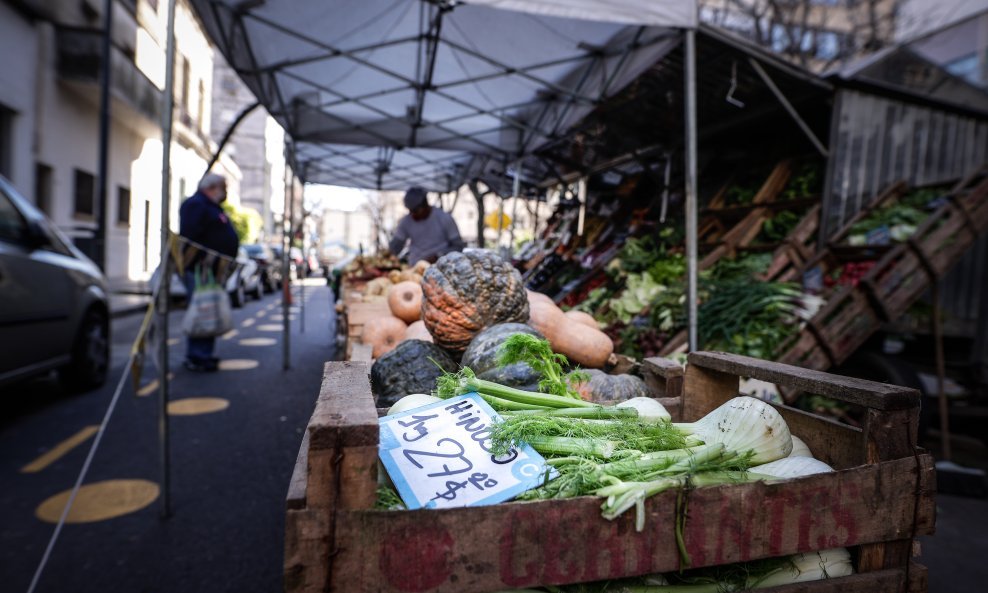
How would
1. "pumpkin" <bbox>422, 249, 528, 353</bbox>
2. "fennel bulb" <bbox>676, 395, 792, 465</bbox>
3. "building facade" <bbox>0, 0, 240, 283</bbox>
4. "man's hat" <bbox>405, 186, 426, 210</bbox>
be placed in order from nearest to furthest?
"fennel bulb" <bbox>676, 395, 792, 465</bbox> → "pumpkin" <bbox>422, 249, 528, 353</bbox> → "man's hat" <bbox>405, 186, 426, 210</bbox> → "building facade" <bbox>0, 0, 240, 283</bbox>

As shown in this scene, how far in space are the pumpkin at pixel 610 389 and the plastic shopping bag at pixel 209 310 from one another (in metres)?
4.73

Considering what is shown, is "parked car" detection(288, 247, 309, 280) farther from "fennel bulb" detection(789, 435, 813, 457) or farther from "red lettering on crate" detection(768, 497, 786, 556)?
"red lettering on crate" detection(768, 497, 786, 556)

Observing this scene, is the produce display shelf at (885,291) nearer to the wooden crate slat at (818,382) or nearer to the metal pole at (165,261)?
the wooden crate slat at (818,382)

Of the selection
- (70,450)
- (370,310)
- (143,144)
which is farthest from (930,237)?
(143,144)

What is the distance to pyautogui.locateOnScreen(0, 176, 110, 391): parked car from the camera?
15.0ft

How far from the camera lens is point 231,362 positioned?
8.26 metres

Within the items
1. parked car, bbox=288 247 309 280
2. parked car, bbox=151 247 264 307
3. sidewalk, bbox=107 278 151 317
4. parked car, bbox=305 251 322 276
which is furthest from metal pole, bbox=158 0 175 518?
parked car, bbox=305 251 322 276

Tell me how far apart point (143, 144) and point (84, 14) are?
599cm

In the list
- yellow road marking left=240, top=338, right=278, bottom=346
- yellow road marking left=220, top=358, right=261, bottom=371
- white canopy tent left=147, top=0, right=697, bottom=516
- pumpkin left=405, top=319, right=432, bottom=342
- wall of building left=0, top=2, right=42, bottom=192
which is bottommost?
yellow road marking left=220, top=358, right=261, bottom=371

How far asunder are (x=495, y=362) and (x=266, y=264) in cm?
1973

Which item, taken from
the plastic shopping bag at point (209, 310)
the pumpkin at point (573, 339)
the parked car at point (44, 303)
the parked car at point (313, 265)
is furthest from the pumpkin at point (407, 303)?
the parked car at point (313, 265)

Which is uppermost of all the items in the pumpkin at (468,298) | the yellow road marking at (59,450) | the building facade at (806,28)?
the building facade at (806,28)

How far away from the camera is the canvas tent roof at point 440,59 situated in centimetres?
486

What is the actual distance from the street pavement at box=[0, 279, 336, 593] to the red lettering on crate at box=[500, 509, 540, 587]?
222 centimetres
